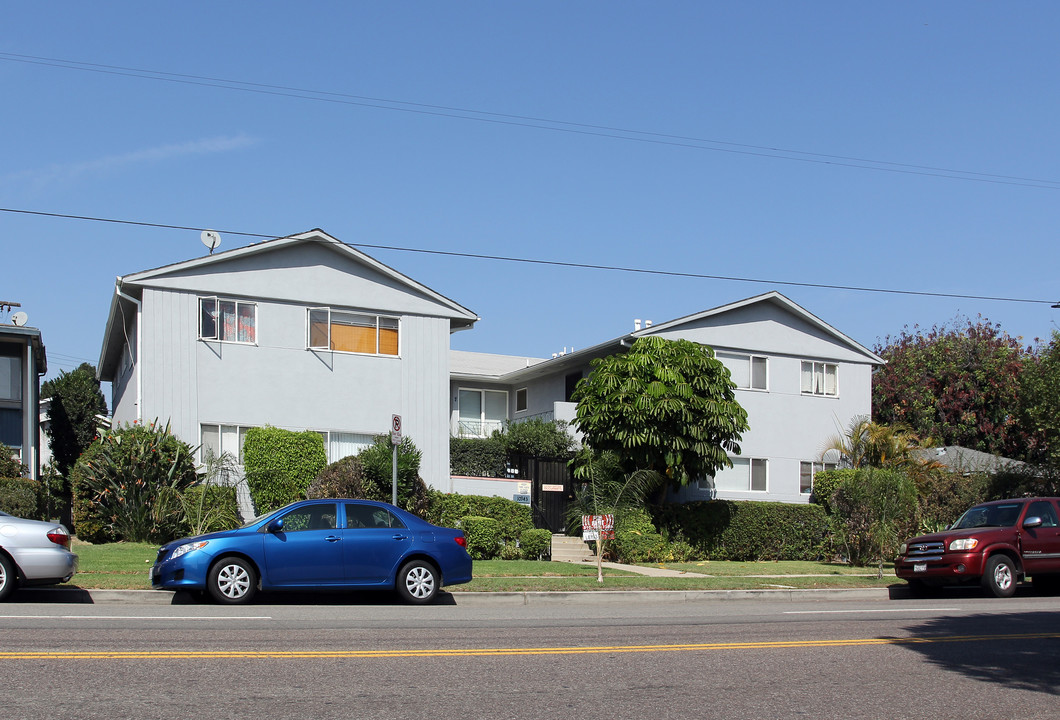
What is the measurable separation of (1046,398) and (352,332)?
18.1m

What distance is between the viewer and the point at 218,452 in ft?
79.2

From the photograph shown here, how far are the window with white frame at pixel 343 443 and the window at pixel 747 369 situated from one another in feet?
36.3

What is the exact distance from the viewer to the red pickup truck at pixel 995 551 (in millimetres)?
17125

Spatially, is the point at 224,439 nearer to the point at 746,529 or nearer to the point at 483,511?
the point at 483,511

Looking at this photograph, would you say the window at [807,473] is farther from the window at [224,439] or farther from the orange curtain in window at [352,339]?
the window at [224,439]

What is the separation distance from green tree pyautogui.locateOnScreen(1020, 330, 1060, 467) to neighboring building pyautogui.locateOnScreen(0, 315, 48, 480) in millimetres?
27116

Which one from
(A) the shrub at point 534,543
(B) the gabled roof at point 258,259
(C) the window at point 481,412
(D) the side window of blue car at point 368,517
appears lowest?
(A) the shrub at point 534,543

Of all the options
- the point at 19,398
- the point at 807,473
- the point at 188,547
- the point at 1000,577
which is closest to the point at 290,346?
the point at 19,398

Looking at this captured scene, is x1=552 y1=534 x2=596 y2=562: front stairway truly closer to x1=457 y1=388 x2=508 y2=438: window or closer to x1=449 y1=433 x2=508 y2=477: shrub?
x1=449 y1=433 x2=508 y2=477: shrub

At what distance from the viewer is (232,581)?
43.8 ft

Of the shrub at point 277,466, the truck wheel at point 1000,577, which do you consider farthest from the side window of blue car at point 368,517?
the truck wheel at point 1000,577

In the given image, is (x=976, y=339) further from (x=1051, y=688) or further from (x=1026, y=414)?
(x=1051, y=688)

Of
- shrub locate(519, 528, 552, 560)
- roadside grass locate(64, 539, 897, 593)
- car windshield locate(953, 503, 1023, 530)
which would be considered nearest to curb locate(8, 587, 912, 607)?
roadside grass locate(64, 539, 897, 593)

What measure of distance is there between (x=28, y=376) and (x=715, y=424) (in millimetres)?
18858
